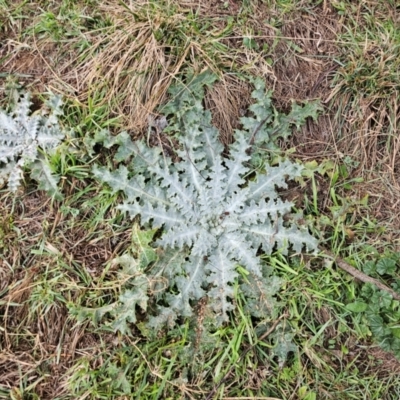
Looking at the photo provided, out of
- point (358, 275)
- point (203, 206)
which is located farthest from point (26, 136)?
point (358, 275)

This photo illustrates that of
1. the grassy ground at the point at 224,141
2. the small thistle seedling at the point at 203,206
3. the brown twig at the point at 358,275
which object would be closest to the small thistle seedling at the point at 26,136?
the grassy ground at the point at 224,141

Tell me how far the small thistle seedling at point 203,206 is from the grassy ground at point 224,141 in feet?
0.41

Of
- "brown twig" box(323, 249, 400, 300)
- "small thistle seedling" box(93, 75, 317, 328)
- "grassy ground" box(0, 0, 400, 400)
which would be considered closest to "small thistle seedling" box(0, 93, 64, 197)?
"grassy ground" box(0, 0, 400, 400)

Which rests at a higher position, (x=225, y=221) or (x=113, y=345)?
(x=225, y=221)

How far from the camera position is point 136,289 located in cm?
291

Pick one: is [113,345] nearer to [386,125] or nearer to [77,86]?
[77,86]

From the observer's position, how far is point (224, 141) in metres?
3.18

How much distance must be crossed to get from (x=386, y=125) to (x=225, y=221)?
47.8 inches

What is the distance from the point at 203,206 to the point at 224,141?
446mm

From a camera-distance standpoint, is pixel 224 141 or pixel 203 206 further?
pixel 224 141

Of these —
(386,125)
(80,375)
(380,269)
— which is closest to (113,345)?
(80,375)

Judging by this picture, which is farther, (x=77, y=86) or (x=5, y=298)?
(x=77, y=86)

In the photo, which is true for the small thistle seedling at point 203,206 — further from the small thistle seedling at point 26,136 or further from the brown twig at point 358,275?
the small thistle seedling at point 26,136

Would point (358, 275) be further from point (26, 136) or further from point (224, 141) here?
point (26, 136)
